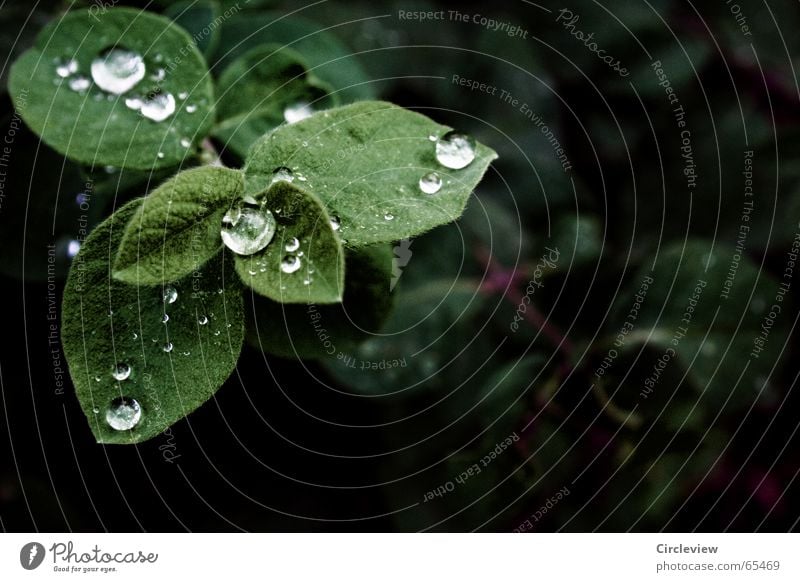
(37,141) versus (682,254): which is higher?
(37,141)

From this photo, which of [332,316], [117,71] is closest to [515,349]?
[332,316]

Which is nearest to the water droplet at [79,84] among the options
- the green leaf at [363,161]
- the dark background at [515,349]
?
the dark background at [515,349]

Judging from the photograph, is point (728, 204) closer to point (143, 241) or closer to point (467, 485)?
point (467, 485)

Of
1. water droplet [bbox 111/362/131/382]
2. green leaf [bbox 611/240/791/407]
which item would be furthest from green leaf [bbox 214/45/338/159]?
green leaf [bbox 611/240/791/407]

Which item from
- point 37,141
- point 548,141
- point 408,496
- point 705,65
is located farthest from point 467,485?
point 705,65

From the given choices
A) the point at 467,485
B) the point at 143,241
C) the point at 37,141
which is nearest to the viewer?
the point at 143,241

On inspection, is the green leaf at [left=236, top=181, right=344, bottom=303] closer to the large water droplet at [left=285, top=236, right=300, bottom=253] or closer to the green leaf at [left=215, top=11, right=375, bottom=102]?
the large water droplet at [left=285, top=236, right=300, bottom=253]
